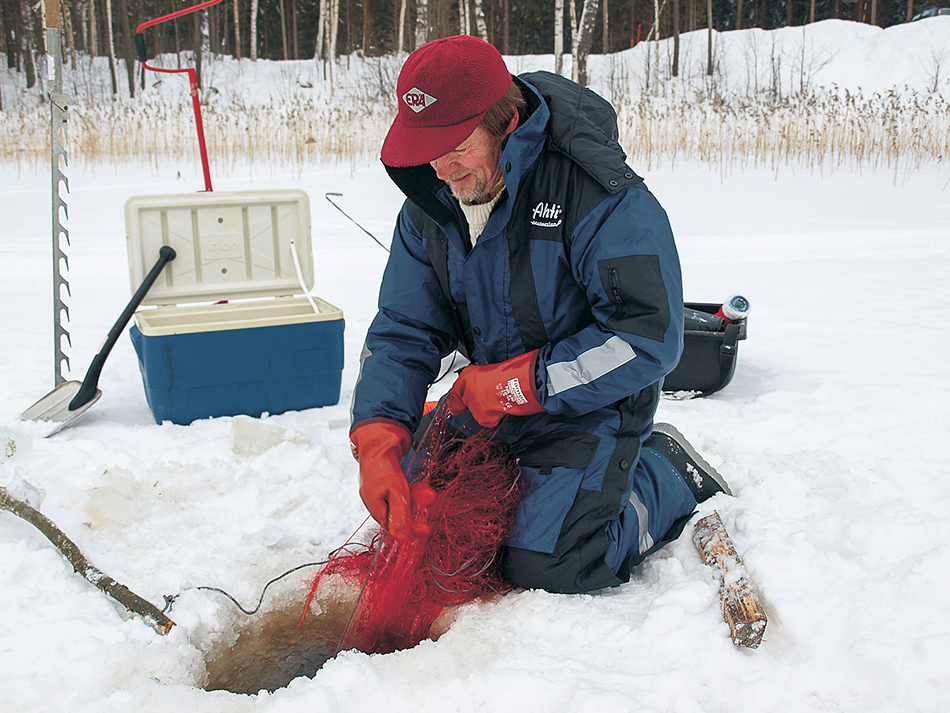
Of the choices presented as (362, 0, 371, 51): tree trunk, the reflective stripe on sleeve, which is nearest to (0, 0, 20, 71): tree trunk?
(362, 0, 371, 51): tree trunk

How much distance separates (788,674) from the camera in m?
1.43

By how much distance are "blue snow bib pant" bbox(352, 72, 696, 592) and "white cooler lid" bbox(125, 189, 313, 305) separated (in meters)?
1.15

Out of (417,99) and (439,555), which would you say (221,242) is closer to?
(417,99)

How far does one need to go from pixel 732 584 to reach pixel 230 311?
7.33ft

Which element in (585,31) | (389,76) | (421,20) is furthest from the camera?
(389,76)

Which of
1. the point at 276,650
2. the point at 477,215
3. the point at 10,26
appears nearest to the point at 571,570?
the point at 276,650

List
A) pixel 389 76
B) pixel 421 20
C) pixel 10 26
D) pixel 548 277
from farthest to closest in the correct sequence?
pixel 10 26
pixel 389 76
pixel 421 20
pixel 548 277

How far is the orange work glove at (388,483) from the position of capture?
5.30 feet

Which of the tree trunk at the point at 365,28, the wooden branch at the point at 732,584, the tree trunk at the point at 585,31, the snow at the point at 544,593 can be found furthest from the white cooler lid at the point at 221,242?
the tree trunk at the point at 365,28

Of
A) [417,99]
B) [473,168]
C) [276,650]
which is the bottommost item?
[276,650]

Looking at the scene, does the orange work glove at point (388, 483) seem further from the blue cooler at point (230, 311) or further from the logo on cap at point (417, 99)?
the blue cooler at point (230, 311)

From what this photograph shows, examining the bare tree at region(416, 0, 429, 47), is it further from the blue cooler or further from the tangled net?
the tangled net

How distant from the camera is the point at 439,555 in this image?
5.71 ft

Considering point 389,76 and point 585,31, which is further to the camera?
point 389,76
